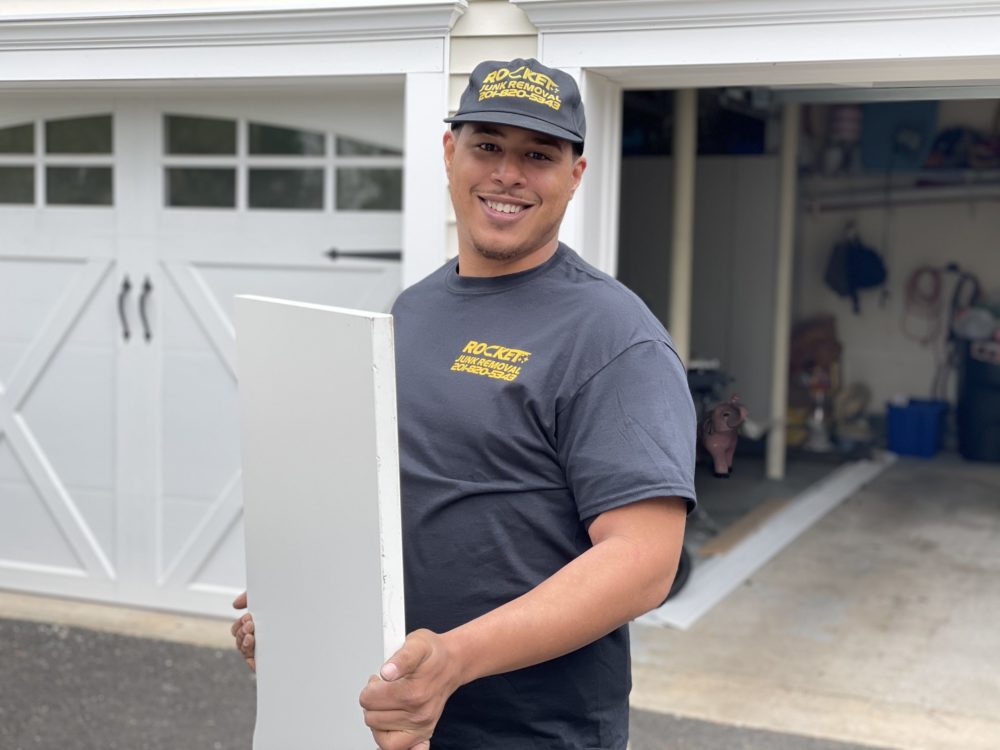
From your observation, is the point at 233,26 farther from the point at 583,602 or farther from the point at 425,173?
the point at 583,602

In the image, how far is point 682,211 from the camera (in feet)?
23.1

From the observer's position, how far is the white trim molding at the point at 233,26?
4406mm

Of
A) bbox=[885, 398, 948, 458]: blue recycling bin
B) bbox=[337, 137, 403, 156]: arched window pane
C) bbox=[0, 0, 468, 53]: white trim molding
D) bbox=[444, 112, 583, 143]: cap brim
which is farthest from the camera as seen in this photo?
bbox=[885, 398, 948, 458]: blue recycling bin

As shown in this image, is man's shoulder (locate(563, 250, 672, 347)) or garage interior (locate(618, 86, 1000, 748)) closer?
man's shoulder (locate(563, 250, 672, 347))

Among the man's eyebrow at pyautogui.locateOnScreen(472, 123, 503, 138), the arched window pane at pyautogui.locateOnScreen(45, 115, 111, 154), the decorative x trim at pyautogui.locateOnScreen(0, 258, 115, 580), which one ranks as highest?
the arched window pane at pyautogui.locateOnScreen(45, 115, 111, 154)

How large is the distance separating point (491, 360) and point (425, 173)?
2715 mm

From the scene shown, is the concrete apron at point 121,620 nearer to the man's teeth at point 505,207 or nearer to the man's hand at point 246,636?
the man's hand at point 246,636

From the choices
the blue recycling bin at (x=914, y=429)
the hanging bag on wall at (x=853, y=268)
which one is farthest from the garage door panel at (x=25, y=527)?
the hanging bag on wall at (x=853, y=268)

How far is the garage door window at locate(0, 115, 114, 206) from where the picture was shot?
557 cm

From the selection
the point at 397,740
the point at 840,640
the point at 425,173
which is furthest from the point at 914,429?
the point at 397,740

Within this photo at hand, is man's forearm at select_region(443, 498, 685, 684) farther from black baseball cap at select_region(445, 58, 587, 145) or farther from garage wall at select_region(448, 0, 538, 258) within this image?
garage wall at select_region(448, 0, 538, 258)

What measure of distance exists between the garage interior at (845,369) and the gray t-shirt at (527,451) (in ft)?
10.8

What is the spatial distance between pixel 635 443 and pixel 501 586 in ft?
1.11

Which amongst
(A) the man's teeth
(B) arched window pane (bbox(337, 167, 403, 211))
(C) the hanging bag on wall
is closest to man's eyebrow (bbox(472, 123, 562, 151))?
(A) the man's teeth
